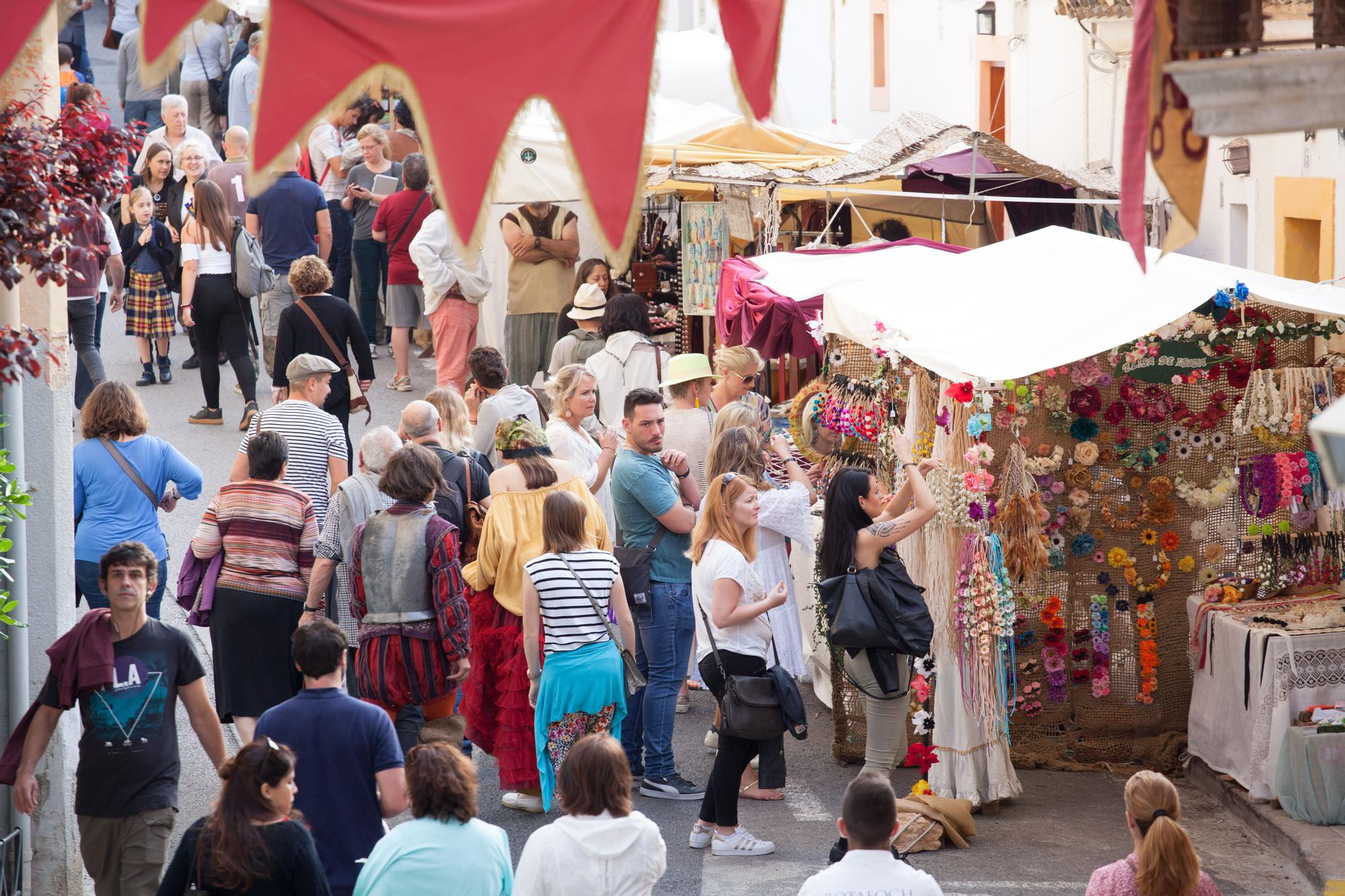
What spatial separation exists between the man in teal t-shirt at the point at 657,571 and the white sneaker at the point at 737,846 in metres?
0.77

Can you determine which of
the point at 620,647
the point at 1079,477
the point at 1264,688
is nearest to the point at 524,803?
the point at 620,647

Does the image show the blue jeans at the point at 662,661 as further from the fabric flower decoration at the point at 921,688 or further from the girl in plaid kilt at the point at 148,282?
the girl in plaid kilt at the point at 148,282

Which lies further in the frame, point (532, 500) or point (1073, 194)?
point (1073, 194)

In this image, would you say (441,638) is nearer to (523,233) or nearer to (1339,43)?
(1339,43)


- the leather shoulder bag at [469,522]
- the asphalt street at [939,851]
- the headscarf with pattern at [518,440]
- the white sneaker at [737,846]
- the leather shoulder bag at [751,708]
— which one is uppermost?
the headscarf with pattern at [518,440]

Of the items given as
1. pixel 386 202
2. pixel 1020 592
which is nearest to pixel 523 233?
pixel 386 202

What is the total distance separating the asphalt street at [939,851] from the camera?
7.43m

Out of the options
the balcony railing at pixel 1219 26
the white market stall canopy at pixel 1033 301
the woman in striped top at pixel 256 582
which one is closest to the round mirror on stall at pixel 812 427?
the white market stall canopy at pixel 1033 301

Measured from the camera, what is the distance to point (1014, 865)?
7.62 m

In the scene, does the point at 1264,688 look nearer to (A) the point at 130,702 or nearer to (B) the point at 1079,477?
(B) the point at 1079,477

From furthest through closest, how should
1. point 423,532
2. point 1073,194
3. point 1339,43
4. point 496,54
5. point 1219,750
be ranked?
point 1073,194 < point 1219,750 < point 423,532 < point 1339,43 < point 496,54

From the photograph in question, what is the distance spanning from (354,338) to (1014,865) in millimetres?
5963

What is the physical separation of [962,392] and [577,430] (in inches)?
93.0

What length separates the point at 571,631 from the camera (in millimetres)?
7305
